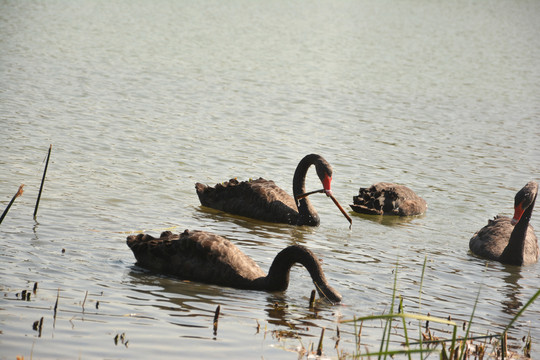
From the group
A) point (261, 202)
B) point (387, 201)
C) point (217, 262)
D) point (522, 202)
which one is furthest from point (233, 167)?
point (217, 262)

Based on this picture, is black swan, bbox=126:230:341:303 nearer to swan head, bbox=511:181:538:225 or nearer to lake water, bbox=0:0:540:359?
lake water, bbox=0:0:540:359

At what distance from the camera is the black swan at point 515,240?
9.73 meters

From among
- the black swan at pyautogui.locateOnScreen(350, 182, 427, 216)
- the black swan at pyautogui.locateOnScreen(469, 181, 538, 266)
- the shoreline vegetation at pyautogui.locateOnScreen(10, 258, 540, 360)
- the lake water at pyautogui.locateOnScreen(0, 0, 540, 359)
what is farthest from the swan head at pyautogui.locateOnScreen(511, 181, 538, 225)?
the shoreline vegetation at pyautogui.locateOnScreen(10, 258, 540, 360)

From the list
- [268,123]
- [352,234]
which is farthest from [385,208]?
[268,123]

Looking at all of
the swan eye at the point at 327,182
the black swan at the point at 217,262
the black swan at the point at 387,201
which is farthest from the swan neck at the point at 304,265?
the black swan at the point at 387,201

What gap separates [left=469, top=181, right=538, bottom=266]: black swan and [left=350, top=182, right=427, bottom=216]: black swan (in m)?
1.53

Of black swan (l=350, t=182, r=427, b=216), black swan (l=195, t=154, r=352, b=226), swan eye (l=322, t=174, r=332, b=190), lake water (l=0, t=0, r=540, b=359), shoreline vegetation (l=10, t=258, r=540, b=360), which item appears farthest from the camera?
black swan (l=350, t=182, r=427, b=216)

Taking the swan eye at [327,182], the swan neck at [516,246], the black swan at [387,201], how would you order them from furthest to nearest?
the black swan at [387,201] → the swan eye at [327,182] → the swan neck at [516,246]

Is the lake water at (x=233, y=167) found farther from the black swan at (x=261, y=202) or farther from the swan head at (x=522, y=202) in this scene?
the swan head at (x=522, y=202)

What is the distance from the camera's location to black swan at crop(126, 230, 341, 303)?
7211 millimetres

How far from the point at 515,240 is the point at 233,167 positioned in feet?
16.4

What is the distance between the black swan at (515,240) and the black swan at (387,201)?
5.01 feet

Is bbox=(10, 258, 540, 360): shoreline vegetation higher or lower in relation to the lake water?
lower

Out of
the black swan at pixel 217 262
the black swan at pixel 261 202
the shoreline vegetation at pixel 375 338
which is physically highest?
the black swan at pixel 261 202
